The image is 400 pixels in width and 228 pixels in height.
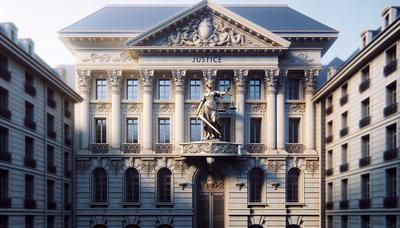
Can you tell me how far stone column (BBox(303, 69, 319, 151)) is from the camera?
5200cm

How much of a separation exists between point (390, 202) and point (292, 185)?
55.1ft

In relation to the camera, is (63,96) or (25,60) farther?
(63,96)

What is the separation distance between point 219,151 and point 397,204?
18569 mm

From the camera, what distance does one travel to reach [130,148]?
170ft

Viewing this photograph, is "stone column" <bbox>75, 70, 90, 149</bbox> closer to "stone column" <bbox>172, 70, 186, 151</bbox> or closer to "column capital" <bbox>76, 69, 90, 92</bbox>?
"column capital" <bbox>76, 69, 90, 92</bbox>

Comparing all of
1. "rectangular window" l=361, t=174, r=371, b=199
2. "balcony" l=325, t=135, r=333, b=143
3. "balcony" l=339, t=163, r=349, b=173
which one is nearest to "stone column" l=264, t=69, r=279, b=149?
"balcony" l=325, t=135, r=333, b=143

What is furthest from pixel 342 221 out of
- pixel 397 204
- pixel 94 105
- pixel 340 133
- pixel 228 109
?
pixel 94 105

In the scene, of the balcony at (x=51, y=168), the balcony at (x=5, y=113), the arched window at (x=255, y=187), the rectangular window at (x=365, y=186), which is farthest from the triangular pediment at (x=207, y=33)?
the balcony at (x=5, y=113)

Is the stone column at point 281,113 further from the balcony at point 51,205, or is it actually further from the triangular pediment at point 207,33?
the balcony at point 51,205

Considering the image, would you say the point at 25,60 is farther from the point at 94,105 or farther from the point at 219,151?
the point at 219,151

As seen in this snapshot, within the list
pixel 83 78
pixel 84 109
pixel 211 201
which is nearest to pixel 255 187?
pixel 211 201

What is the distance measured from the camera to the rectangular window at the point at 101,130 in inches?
2078

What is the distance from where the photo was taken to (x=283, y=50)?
50938 mm

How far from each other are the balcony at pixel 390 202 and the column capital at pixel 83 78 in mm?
29476
